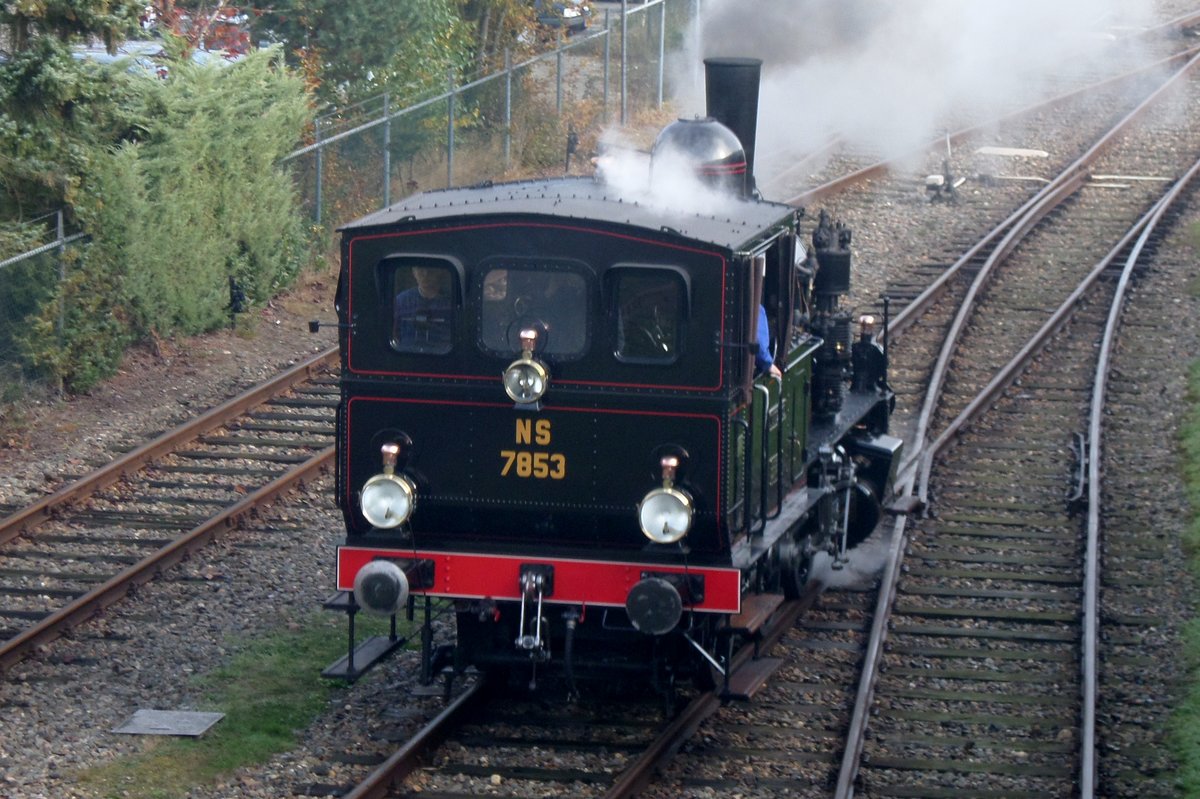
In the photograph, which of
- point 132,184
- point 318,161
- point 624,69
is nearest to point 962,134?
point 624,69

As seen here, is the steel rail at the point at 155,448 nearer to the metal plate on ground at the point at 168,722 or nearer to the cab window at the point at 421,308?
the metal plate on ground at the point at 168,722

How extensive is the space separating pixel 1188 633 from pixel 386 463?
4.94 meters

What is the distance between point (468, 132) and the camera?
77.8ft

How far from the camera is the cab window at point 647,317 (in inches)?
303

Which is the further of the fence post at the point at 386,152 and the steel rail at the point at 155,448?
the fence post at the point at 386,152

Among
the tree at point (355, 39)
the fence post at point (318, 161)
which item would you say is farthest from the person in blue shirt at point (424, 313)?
the tree at point (355, 39)

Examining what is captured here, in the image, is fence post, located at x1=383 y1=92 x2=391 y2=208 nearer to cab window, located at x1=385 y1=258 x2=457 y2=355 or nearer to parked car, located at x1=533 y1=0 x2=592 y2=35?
parked car, located at x1=533 y1=0 x2=592 y2=35

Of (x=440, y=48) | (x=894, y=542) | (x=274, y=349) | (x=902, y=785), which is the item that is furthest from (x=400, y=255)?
(x=440, y=48)

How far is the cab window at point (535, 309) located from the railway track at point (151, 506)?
11.3 ft

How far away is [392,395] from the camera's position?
7988mm

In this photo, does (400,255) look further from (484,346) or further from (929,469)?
(929,469)

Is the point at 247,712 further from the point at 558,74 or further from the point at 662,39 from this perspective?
the point at 662,39

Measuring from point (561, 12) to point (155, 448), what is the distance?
622 inches

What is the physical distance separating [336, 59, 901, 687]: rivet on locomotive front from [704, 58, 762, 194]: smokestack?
2.43 meters
